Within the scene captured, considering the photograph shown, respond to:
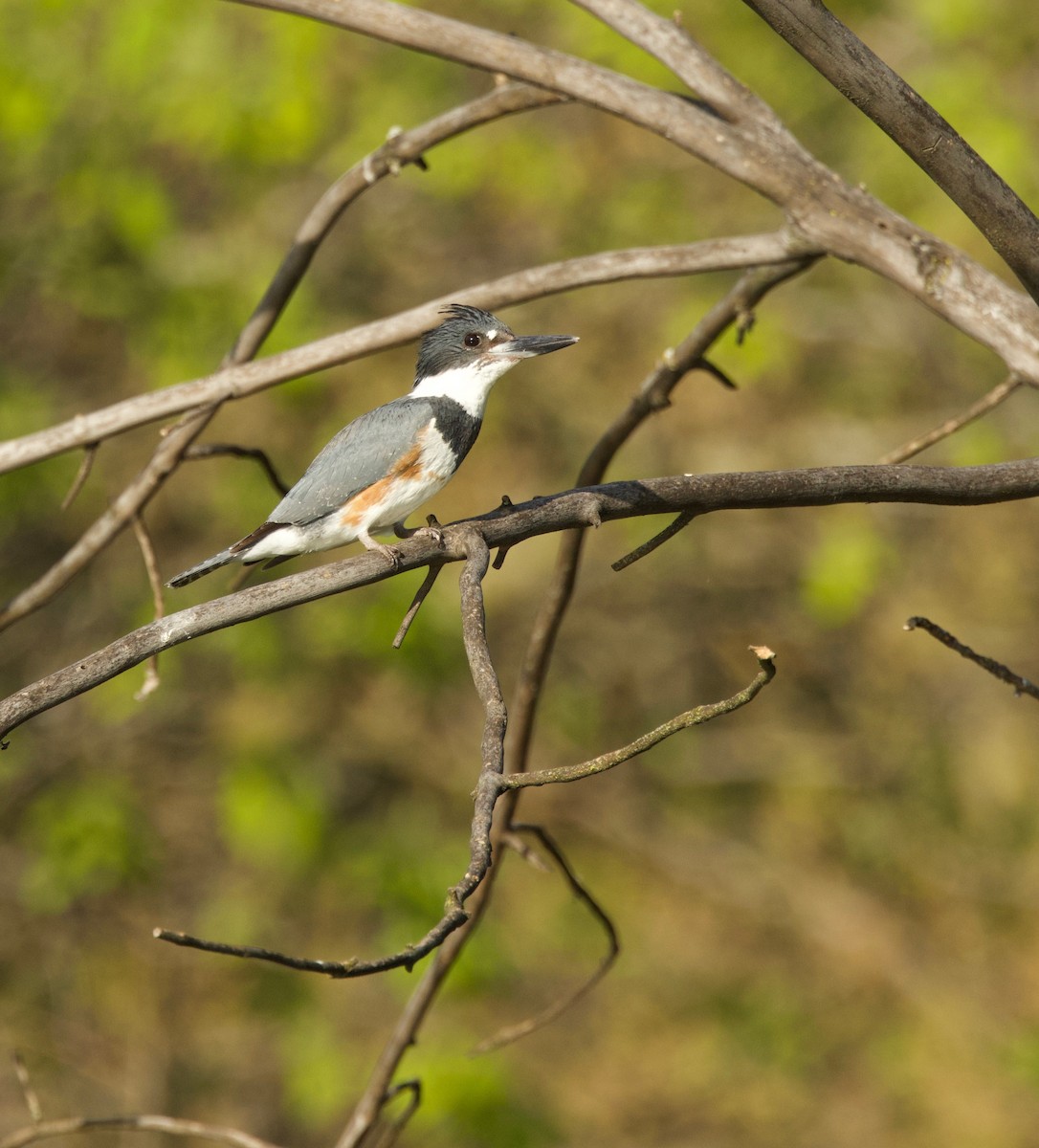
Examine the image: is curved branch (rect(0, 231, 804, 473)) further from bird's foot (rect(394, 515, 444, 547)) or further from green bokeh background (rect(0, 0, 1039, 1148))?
green bokeh background (rect(0, 0, 1039, 1148))

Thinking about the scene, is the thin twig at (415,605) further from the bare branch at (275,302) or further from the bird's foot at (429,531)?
the bare branch at (275,302)

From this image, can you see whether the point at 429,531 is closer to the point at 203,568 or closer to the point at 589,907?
the point at 203,568

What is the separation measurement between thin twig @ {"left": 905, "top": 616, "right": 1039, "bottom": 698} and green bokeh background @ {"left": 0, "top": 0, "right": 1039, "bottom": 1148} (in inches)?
148

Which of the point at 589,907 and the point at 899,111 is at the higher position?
the point at 899,111

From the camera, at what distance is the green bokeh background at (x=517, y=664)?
6.32 m

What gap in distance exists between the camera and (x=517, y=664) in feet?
27.1

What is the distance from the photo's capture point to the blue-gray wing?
3.07 metres

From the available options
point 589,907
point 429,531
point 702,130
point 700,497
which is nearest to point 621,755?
point 700,497

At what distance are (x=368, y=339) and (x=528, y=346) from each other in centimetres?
52

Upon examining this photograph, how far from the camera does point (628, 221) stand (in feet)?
24.3

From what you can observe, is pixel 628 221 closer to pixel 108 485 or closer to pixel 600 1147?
pixel 108 485

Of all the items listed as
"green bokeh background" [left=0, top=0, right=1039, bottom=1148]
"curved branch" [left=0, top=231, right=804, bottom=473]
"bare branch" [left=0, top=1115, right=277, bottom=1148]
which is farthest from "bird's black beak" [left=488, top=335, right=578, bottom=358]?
"green bokeh background" [left=0, top=0, right=1039, bottom=1148]

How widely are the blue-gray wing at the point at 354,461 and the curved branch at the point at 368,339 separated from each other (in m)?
0.20

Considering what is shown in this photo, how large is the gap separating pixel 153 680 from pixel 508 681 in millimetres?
5142
